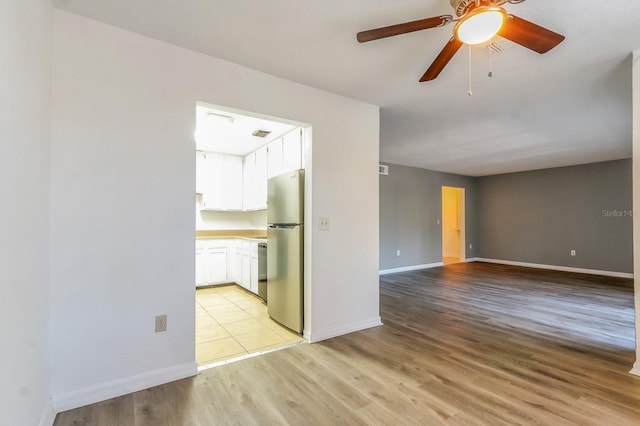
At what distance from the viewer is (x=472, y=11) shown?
140cm

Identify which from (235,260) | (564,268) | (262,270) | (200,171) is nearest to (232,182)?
(200,171)

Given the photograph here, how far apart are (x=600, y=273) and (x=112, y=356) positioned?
8507 mm

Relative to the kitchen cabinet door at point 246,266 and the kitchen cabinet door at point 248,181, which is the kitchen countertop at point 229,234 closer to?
the kitchen cabinet door at point 246,266

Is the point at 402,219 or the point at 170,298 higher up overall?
the point at 402,219

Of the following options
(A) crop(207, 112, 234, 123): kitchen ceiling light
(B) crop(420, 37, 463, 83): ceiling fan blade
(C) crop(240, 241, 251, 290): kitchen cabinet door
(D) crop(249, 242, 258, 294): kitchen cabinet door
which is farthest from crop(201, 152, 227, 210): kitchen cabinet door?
(B) crop(420, 37, 463, 83): ceiling fan blade

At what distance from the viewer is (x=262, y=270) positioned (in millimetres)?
4035

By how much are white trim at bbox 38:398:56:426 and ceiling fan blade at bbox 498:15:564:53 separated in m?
3.10

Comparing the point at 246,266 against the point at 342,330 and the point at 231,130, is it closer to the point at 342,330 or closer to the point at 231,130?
the point at 231,130

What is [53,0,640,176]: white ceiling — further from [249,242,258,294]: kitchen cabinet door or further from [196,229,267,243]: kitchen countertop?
[196,229,267,243]: kitchen countertop

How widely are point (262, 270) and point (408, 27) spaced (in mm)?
3313

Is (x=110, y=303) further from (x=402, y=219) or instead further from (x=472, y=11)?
(x=402, y=219)

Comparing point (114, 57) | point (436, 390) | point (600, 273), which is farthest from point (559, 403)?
point (600, 273)

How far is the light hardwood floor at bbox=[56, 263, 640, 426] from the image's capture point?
1720mm

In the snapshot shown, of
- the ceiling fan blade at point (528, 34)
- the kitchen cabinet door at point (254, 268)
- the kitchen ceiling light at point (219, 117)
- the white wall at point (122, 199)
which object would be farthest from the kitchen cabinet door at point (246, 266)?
the ceiling fan blade at point (528, 34)
